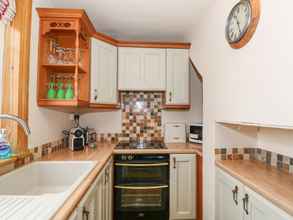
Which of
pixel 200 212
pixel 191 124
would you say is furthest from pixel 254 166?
pixel 191 124

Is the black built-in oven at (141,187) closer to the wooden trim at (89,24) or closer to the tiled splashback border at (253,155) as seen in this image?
the tiled splashback border at (253,155)

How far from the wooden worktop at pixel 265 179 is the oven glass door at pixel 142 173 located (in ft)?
2.31

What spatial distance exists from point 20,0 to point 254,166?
2.30 m

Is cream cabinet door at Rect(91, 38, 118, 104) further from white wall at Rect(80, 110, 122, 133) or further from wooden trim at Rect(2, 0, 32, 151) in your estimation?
wooden trim at Rect(2, 0, 32, 151)

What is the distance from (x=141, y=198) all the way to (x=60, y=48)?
6.05ft

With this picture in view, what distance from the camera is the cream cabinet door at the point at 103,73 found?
2158mm

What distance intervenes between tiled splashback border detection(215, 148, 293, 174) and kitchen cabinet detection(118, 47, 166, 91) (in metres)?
1.14

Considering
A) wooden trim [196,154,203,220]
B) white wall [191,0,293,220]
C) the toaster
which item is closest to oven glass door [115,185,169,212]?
wooden trim [196,154,203,220]

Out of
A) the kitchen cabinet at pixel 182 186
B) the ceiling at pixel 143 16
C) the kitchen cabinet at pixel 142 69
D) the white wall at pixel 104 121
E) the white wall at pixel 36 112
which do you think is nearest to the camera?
Result: the white wall at pixel 36 112

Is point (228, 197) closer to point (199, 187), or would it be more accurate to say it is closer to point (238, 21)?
point (199, 187)

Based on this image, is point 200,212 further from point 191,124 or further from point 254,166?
point 191,124

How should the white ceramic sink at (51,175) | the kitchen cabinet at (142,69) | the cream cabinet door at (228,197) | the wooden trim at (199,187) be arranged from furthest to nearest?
the kitchen cabinet at (142,69) → the wooden trim at (199,187) → the white ceramic sink at (51,175) → the cream cabinet door at (228,197)

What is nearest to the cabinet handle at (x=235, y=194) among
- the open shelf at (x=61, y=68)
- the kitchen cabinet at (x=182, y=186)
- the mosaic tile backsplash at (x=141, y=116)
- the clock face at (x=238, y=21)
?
the kitchen cabinet at (x=182, y=186)

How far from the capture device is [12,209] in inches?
30.4
